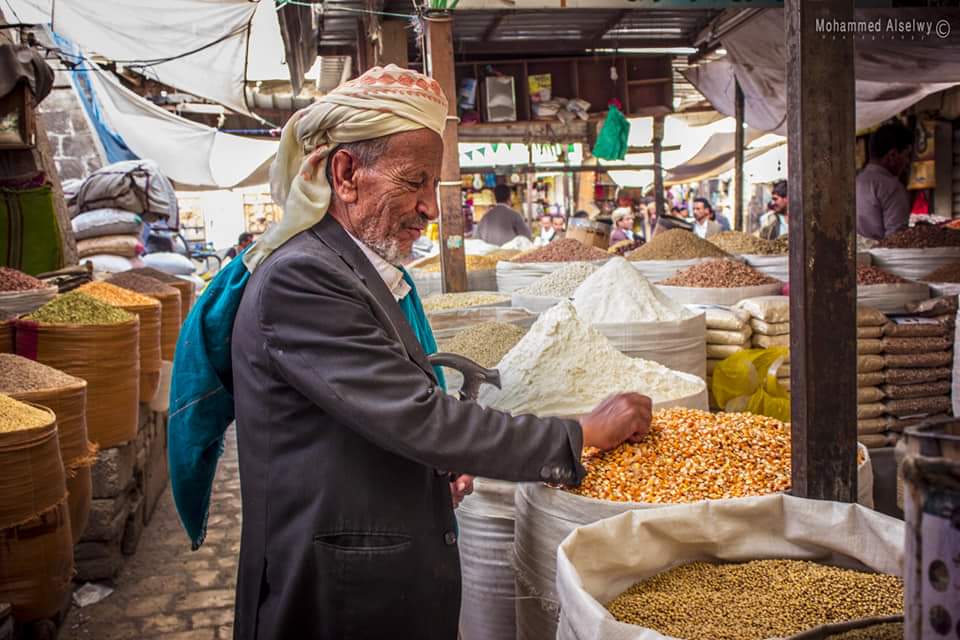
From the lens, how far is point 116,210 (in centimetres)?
682

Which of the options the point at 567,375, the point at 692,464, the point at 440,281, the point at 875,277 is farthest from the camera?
the point at 440,281

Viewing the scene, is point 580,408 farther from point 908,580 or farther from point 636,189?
point 636,189

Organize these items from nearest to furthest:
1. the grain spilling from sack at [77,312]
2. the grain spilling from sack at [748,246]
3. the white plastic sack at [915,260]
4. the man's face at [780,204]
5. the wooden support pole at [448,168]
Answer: the grain spilling from sack at [77,312]
the wooden support pole at [448,168]
the white plastic sack at [915,260]
the grain spilling from sack at [748,246]
the man's face at [780,204]

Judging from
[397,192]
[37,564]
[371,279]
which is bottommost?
[37,564]

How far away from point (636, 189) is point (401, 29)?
886 centimetres

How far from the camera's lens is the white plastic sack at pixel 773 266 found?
13.6 ft

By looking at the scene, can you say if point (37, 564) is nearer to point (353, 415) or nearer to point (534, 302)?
point (353, 415)

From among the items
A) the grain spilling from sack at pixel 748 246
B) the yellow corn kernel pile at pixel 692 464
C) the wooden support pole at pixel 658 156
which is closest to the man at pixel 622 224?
the wooden support pole at pixel 658 156

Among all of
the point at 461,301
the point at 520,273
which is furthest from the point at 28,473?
the point at 520,273

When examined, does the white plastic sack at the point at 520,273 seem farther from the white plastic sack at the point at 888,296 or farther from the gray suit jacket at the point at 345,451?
the gray suit jacket at the point at 345,451

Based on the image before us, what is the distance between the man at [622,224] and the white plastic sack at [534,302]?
18.9ft

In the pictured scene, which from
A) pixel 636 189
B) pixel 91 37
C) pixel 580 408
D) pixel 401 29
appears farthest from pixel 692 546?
pixel 636 189

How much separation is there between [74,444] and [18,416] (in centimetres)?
50

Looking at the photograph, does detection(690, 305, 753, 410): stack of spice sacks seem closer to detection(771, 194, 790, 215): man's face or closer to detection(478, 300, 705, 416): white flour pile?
detection(478, 300, 705, 416): white flour pile
